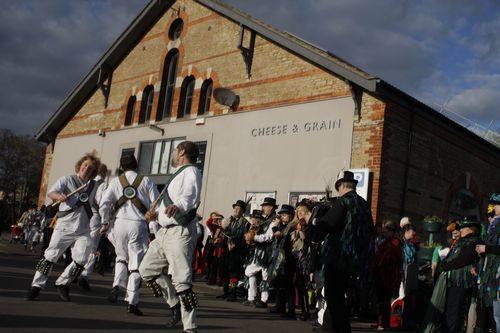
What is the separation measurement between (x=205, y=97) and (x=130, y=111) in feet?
14.6

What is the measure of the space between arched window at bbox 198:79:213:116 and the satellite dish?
1190 mm

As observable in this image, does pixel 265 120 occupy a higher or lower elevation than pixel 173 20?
lower

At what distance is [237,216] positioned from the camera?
11.4 m

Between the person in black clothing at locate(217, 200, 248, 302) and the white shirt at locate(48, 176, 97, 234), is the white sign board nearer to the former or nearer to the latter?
the person in black clothing at locate(217, 200, 248, 302)

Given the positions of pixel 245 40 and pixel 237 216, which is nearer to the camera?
pixel 237 216

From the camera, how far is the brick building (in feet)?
46.3

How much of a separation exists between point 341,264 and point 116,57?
62.3 feet

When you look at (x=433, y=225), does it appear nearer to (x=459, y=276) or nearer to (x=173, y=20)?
(x=459, y=276)

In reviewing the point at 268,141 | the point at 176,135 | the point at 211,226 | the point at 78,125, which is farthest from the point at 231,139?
the point at 78,125

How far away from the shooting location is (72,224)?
306 inches

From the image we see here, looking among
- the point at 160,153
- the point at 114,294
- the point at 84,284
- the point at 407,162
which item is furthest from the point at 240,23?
the point at 114,294

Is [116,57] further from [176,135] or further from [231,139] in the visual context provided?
[231,139]

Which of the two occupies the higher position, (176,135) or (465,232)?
(176,135)

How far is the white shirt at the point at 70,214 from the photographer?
775cm
